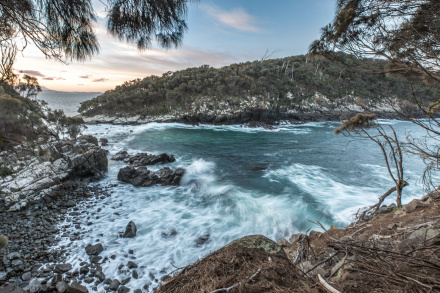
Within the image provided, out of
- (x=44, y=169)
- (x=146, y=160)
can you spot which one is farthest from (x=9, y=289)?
(x=146, y=160)

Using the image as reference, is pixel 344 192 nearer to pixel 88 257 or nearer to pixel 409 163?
pixel 409 163

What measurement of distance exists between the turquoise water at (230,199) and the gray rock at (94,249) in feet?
0.61

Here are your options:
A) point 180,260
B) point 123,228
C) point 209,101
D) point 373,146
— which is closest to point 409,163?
point 373,146

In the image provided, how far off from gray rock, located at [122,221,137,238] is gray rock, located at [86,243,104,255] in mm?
779

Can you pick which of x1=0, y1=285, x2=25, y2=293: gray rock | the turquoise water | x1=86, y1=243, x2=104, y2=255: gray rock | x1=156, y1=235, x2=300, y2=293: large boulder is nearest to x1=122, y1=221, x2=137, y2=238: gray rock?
the turquoise water

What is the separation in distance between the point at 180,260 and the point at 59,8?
18.3 ft

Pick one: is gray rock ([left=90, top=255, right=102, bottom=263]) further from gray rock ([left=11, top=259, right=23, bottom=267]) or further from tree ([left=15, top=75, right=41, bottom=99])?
tree ([left=15, top=75, right=41, bottom=99])

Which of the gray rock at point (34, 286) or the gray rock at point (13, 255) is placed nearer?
the gray rock at point (34, 286)

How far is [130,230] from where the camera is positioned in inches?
232

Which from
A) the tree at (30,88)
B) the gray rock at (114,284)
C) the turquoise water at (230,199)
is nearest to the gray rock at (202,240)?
the turquoise water at (230,199)

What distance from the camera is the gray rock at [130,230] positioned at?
18.9 ft

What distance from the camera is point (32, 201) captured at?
655cm

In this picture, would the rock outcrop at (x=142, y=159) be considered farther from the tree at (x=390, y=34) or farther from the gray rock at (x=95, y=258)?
the tree at (x=390, y=34)

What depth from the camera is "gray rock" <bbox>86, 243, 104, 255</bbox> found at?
4816mm
